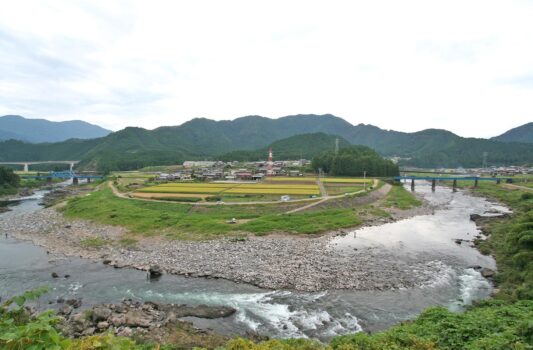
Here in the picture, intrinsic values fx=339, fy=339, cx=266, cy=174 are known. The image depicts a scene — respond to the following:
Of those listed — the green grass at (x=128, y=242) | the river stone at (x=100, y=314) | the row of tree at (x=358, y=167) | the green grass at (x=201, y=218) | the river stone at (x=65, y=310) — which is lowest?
the river stone at (x=65, y=310)

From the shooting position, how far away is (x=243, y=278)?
1073 inches

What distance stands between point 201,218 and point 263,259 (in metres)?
17.3

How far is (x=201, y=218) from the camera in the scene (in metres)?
46.4

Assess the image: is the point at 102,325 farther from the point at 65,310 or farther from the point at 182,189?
the point at 182,189

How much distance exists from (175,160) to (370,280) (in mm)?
152185

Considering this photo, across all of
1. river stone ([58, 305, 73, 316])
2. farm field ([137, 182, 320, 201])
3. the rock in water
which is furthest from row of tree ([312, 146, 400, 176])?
river stone ([58, 305, 73, 316])

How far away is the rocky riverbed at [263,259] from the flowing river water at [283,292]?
1107 millimetres

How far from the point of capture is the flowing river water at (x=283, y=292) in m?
20.7

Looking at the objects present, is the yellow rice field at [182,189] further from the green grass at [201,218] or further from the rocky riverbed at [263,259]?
the rocky riverbed at [263,259]

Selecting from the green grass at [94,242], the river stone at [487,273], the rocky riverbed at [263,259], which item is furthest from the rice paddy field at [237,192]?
the river stone at [487,273]

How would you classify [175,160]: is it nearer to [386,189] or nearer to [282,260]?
[386,189]

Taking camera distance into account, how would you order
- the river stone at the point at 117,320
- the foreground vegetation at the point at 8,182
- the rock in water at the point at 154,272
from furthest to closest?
the foreground vegetation at the point at 8,182
the rock in water at the point at 154,272
the river stone at the point at 117,320

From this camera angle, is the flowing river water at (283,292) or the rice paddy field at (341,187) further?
the rice paddy field at (341,187)

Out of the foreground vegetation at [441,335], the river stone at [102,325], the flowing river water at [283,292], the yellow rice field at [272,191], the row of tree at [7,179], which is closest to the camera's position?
the foreground vegetation at [441,335]
